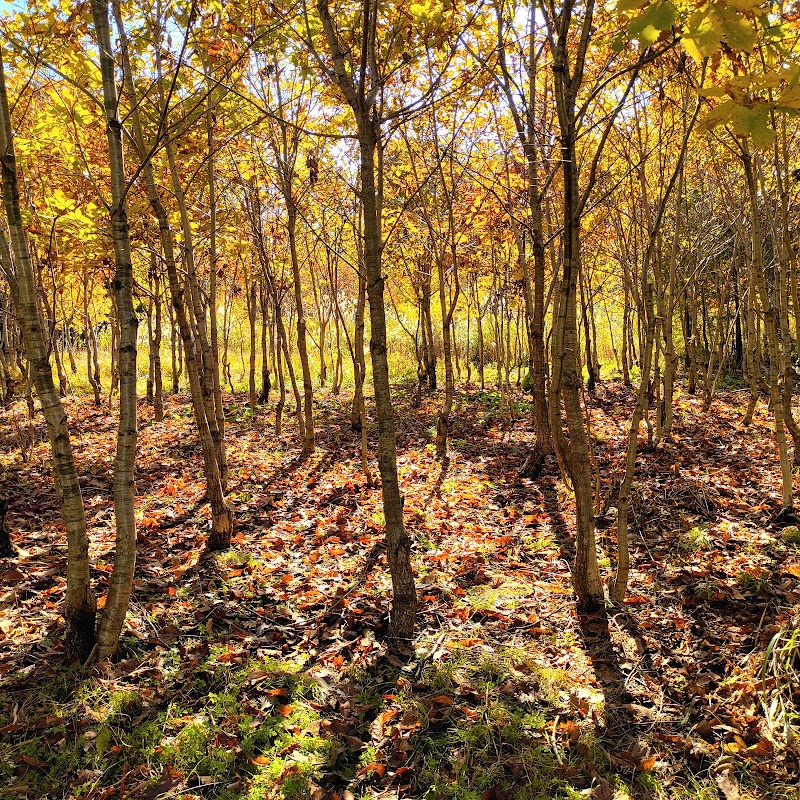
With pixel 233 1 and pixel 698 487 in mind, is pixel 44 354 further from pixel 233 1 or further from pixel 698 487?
pixel 698 487

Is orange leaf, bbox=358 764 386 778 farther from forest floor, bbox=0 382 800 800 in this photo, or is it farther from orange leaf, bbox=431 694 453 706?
orange leaf, bbox=431 694 453 706

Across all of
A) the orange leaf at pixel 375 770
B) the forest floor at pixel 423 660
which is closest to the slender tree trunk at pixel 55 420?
the forest floor at pixel 423 660

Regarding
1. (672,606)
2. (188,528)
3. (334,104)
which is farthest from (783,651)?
(334,104)

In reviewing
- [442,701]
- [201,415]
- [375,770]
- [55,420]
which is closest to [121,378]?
[55,420]

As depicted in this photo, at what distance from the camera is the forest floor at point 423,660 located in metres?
2.56

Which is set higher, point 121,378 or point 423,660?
point 121,378

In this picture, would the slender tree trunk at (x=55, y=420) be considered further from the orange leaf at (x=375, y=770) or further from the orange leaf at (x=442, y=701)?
the orange leaf at (x=442, y=701)

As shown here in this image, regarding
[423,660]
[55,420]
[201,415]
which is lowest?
[423,660]

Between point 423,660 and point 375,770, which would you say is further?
point 423,660

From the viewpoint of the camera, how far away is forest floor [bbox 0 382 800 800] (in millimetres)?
2564

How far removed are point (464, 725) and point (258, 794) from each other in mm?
1063

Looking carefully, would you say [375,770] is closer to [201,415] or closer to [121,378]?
[121,378]

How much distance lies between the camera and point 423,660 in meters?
3.33

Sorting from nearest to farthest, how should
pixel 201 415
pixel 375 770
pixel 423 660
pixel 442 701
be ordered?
1. pixel 375 770
2. pixel 442 701
3. pixel 423 660
4. pixel 201 415
